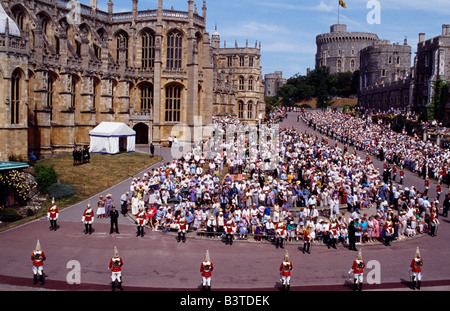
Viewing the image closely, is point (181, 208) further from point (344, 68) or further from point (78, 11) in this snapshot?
point (344, 68)

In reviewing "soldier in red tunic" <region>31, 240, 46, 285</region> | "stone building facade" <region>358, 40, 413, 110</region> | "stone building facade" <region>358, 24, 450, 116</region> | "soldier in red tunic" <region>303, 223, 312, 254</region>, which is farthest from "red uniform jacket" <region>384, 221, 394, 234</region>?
"stone building facade" <region>358, 40, 413, 110</region>

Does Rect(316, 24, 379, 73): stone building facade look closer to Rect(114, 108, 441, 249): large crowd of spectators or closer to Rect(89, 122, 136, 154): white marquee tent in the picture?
Rect(114, 108, 441, 249): large crowd of spectators

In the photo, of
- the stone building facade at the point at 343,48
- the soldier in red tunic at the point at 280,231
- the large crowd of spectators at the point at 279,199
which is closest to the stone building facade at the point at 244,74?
the large crowd of spectators at the point at 279,199

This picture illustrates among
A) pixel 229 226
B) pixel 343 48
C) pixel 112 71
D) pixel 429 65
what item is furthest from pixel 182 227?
pixel 343 48

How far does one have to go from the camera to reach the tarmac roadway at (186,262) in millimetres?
15422

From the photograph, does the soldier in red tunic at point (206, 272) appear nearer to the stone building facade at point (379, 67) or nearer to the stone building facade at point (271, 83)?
the stone building facade at point (379, 67)

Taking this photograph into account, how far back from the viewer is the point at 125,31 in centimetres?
5097

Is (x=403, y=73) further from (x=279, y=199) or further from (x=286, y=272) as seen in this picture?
(x=286, y=272)

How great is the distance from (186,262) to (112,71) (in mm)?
34124

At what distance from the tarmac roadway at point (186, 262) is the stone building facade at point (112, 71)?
19351 mm

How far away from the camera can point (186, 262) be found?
1750 centimetres

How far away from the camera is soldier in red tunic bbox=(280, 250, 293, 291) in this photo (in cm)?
1458

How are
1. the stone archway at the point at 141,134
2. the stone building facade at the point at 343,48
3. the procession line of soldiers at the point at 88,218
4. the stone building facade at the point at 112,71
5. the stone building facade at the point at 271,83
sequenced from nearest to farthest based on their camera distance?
the procession line of soldiers at the point at 88,218 → the stone building facade at the point at 112,71 → the stone archway at the point at 141,134 → the stone building facade at the point at 343,48 → the stone building facade at the point at 271,83
